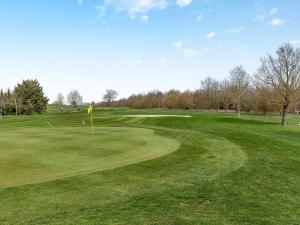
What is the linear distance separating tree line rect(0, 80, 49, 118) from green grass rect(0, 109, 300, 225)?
3045 inches

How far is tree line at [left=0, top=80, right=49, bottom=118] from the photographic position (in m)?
92.8

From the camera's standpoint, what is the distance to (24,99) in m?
98.9

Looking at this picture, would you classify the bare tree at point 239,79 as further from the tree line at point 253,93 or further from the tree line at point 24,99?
the tree line at point 24,99

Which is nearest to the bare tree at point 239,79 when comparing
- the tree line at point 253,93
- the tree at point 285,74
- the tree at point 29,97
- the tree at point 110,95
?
the tree line at point 253,93

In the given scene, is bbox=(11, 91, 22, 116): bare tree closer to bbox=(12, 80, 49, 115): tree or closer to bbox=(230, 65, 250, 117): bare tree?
bbox=(12, 80, 49, 115): tree

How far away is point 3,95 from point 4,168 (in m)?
84.0

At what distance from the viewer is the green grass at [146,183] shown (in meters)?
9.24

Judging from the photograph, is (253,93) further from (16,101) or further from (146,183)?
(146,183)

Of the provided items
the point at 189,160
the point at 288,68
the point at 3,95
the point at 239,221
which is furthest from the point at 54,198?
the point at 3,95

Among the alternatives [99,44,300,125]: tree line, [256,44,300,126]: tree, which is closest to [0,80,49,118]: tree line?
[99,44,300,125]: tree line

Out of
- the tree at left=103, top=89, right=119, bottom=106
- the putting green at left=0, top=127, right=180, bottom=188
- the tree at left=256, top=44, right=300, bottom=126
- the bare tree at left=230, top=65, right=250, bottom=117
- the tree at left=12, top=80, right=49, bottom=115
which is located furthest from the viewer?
the tree at left=103, top=89, right=119, bottom=106

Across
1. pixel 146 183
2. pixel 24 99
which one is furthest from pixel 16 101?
pixel 146 183

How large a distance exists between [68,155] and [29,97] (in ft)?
293

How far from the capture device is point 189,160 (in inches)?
655
